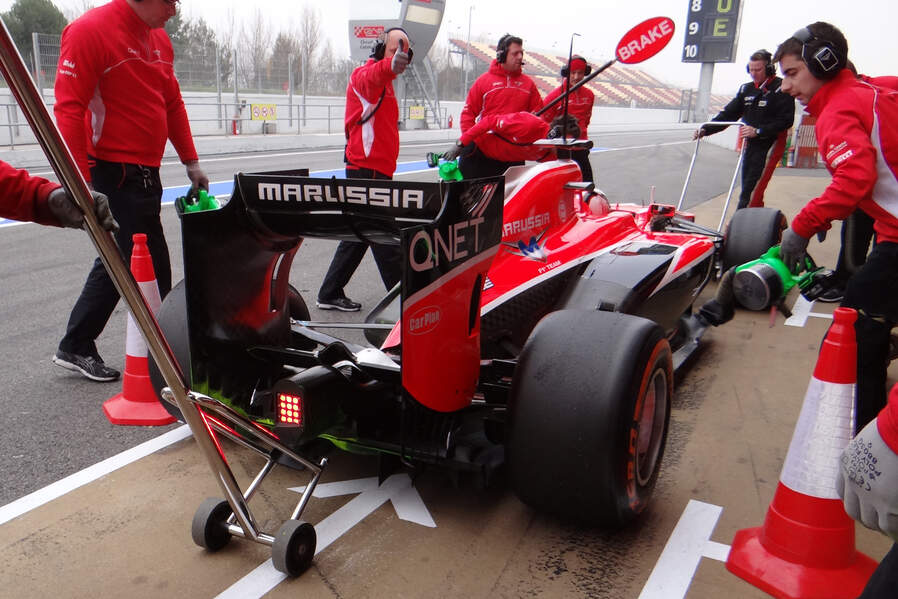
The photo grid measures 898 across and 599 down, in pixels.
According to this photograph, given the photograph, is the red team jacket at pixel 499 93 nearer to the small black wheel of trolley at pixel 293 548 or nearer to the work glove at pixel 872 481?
the small black wheel of trolley at pixel 293 548

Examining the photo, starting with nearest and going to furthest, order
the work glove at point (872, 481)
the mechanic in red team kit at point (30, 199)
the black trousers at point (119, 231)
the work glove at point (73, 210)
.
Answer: the work glove at point (872, 481) < the work glove at point (73, 210) < the mechanic in red team kit at point (30, 199) < the black trousers at point (119, 231)

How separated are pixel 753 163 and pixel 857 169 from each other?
577 cm

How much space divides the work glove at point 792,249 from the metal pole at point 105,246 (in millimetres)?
2523

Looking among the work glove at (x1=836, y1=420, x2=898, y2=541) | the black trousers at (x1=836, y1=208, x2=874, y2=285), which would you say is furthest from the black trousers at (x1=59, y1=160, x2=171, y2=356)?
the black trousers at (x1=836, y1=208, x2=874, y2=285)

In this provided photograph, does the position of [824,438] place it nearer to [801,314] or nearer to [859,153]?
[859,153]

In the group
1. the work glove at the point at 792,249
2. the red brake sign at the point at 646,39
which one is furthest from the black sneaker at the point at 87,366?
the red brake sign at the point at 646,39

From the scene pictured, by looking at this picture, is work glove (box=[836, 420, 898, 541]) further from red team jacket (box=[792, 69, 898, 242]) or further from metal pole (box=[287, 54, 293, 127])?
metal pole (box=[287, 54, 293, 127])

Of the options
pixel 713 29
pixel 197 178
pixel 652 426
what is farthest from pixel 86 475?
pixel 713 29

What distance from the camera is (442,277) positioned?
8.35ft

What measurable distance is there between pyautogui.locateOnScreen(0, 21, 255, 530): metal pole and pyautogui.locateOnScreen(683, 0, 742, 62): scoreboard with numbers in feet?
158

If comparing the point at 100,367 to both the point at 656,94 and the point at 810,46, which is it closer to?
the point at 810,46

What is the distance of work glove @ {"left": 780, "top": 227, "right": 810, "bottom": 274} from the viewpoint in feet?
10.9

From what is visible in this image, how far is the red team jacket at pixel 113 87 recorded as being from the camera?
3.57 meters

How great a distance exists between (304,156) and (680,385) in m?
16.1
